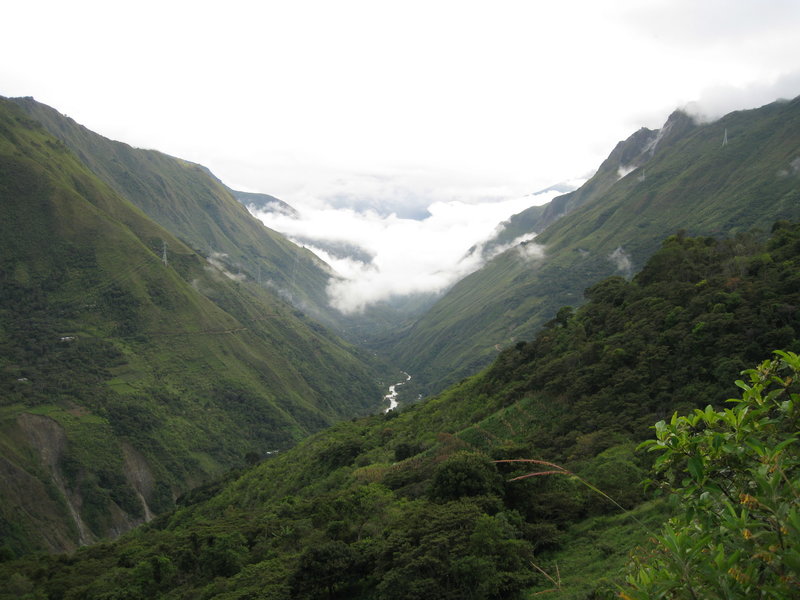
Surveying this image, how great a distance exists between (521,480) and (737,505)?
27.8 meters

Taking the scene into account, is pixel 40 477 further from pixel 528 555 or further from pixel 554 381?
pixel 528 555

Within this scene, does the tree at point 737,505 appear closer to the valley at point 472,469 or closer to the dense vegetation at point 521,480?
the valley at point 472,469

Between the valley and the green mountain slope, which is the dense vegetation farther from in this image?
the green mountain slope

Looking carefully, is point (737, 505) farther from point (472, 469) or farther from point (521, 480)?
point (472, 469)

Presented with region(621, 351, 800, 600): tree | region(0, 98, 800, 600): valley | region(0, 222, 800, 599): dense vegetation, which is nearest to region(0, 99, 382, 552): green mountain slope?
region(0, 98, 800, 600): valley

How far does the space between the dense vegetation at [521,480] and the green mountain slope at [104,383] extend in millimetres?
49101

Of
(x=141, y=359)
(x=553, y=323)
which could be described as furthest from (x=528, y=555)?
(x=141, y=359)

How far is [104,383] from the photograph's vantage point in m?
139

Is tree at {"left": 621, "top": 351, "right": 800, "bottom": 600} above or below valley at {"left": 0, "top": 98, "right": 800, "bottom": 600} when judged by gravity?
above

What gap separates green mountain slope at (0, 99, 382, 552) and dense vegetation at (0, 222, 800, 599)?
49101 mm

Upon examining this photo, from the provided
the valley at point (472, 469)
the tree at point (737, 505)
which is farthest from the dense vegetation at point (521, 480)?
the tree at point (737, 505)

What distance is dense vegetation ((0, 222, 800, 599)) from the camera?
24156 millimetres

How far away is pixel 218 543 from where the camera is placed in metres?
39.7

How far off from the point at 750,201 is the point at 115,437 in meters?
220
